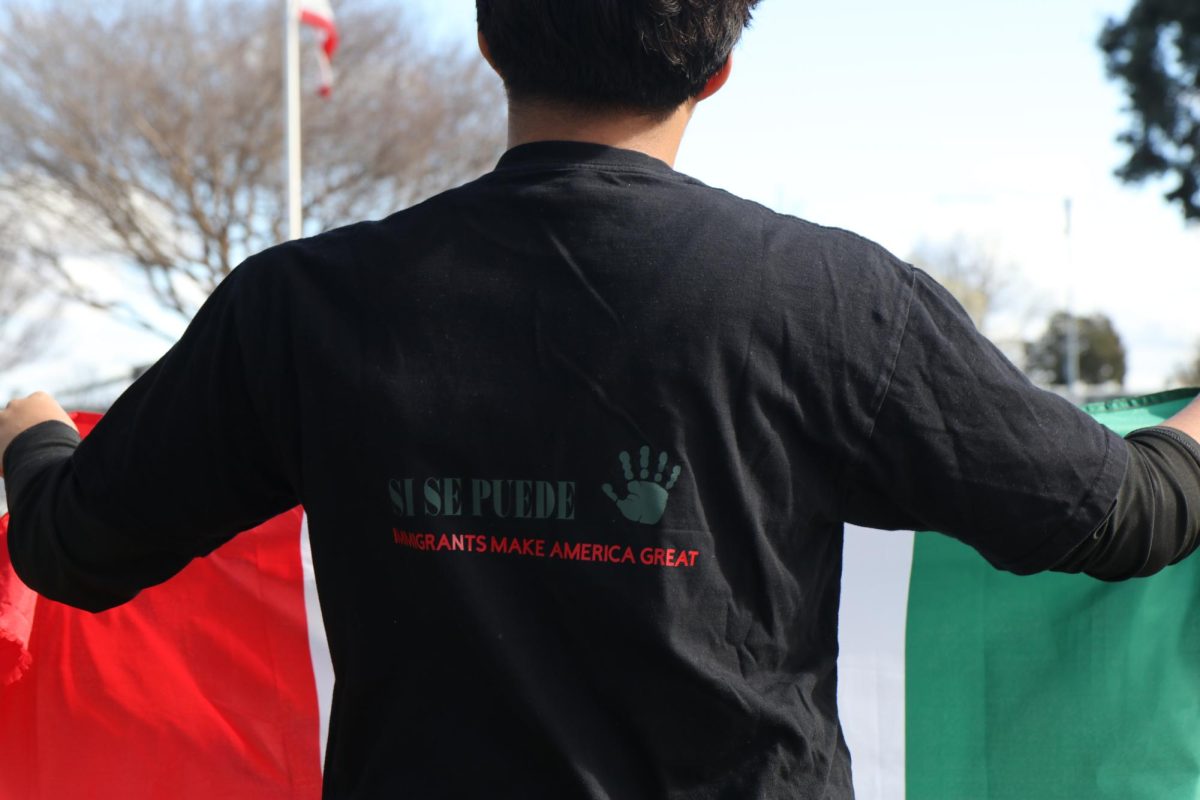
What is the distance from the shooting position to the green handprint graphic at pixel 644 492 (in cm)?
120

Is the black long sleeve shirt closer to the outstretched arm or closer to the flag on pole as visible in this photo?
the outstretched arm

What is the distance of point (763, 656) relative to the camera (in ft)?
4.09

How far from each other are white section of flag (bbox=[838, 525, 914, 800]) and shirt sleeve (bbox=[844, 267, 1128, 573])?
124 cm

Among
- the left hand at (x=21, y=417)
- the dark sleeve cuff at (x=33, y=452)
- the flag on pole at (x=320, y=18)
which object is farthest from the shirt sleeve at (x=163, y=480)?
the flag on pole at (x=320, y=18)

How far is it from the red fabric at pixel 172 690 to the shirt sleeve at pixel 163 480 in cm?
116

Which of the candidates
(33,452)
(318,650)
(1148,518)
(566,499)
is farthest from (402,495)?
(318,650)

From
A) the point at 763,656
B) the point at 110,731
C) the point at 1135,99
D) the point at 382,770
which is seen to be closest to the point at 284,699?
the point at 110,731

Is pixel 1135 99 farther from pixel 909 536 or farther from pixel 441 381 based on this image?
pixel 441 381

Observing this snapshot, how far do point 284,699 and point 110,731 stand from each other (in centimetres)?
33

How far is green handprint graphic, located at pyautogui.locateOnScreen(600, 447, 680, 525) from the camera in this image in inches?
47.3

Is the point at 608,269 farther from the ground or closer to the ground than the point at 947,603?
farther from the ground

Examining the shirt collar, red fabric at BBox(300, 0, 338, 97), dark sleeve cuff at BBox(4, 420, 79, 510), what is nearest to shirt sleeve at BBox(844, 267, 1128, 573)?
the shirt collar

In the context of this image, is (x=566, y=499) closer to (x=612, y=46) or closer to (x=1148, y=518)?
(x=612, y=46)

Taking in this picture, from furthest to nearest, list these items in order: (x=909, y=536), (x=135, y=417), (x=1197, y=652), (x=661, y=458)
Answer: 1. (x=909, y=536)
2. (x=1197, y=652)
3. (x=135, y=417)
4. (x=661, y=458)
